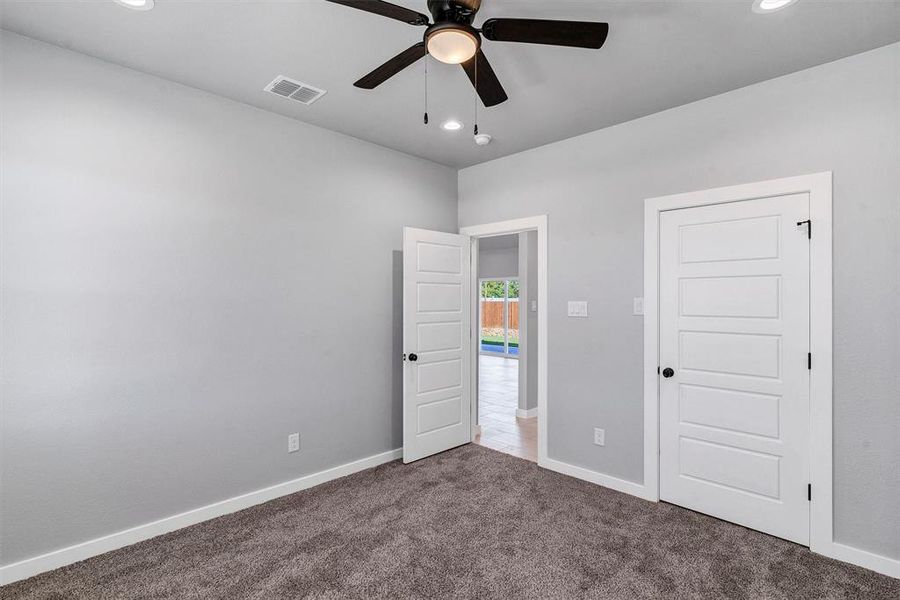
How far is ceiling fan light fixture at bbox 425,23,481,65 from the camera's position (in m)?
1.56

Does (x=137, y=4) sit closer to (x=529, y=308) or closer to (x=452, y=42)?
(x=452, y=42)

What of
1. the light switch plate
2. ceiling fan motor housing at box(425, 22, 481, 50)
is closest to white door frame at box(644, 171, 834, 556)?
the light switch plate

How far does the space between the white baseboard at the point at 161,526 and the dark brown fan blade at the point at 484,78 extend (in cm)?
289

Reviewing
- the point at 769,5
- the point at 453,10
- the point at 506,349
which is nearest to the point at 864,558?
the point at 769,5

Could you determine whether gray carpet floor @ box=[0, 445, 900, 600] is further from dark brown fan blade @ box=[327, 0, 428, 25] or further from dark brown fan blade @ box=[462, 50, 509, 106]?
dark brown fan blade @ box=[327, 0, 428, 25]

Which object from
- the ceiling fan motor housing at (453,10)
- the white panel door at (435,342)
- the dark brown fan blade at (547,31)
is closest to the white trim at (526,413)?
the white panel door at (435,342)

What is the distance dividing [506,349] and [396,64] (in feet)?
31.7

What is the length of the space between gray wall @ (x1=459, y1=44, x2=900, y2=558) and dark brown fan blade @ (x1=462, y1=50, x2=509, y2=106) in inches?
62.4

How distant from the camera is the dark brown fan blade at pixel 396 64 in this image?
176cm

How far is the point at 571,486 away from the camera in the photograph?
3314 millimetres

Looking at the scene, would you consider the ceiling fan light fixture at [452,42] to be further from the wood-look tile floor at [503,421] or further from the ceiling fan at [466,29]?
the wood-look tile floor at [503,421]

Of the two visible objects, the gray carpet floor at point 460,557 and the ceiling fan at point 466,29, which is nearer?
the ceiling fan at point 466,29

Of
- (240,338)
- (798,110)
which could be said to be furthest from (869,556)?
(240,338)

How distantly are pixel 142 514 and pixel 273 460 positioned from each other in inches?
31.0
